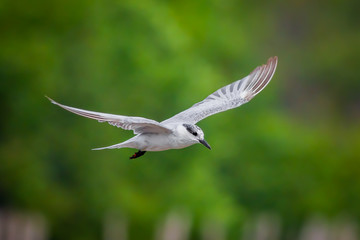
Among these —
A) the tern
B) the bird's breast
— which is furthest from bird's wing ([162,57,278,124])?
the bird's breast

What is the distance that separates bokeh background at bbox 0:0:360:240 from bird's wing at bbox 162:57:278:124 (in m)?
14.6

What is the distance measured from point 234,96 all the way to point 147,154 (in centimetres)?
2097

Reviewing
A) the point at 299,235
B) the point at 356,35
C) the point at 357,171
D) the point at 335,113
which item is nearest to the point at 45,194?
the point at 299,235

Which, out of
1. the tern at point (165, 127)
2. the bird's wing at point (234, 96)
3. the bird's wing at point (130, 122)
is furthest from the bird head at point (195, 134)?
the bird's wing at point (234, 96)

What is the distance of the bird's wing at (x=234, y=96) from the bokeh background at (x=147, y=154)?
48.0 feet

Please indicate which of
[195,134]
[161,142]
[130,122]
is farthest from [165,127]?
[130,122]

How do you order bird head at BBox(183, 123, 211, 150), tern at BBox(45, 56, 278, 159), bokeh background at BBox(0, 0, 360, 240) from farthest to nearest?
bokeh background at BBox(0, 0, 360, 240) < bird head at BBox(183, 123, 211, 150) < tern at BBox(45, 56, 278, 159)

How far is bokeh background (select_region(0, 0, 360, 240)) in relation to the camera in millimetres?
37219

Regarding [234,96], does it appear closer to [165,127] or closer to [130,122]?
[165,127]

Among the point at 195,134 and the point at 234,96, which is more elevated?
the point at 234,96

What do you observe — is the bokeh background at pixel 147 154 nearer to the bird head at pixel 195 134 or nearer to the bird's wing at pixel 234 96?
the bird's wing at pixel 234 96

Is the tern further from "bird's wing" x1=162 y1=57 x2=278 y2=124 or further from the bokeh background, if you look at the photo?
the bokeh background

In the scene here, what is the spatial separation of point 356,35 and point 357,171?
3687 centimetres

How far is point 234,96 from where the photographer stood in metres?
18.1
